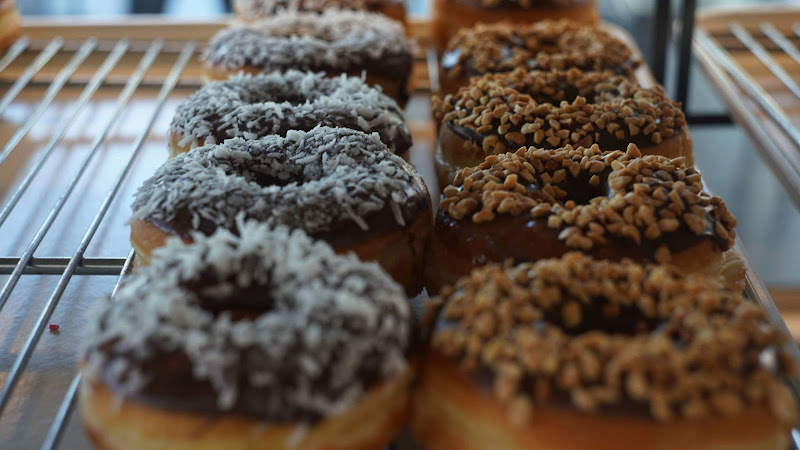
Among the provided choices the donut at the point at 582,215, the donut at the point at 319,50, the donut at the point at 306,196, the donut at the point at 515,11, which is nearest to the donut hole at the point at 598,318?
the donut at the point at 582,215

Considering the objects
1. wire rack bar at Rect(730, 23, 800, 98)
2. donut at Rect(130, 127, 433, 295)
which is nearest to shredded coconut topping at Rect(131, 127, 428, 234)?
donut at Rect(130, 127, 433, 295)

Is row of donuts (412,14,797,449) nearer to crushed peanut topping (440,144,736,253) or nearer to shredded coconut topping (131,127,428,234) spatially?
crushed peanut topping (440,144,736,253)

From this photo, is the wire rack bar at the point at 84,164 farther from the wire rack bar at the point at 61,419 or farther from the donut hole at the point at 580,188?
the donut hole at the point at 580,188

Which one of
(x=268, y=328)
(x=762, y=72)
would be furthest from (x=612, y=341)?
(x=762, y=72)

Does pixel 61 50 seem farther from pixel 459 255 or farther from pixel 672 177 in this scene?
pixel 672 177

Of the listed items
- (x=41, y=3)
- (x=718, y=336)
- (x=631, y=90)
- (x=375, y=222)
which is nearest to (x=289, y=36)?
(x=631, y=90)
